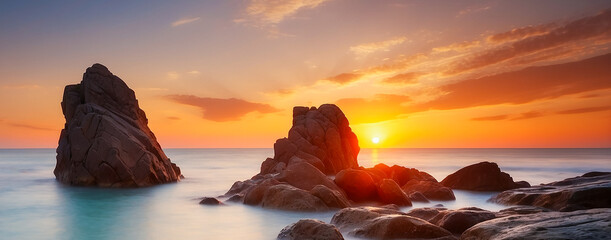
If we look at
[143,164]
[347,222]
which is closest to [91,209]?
[143,164]

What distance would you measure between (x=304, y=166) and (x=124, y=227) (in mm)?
10569

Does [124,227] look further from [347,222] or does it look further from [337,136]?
[337,136]

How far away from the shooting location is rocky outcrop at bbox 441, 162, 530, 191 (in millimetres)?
31781

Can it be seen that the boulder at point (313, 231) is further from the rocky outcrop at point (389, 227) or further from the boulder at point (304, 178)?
the boulder at point (304, 178)

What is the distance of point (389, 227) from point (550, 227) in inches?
218

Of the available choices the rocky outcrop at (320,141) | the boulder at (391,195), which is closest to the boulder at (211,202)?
the boulder at (391,195)

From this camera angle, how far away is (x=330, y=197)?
828 inches

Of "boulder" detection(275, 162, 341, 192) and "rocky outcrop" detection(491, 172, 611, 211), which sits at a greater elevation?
"boulder" detection(275, 162, 341, 192)

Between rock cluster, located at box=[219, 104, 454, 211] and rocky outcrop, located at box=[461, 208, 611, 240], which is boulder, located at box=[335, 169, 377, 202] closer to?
rock cluster, located at box=[219, 104, 454, 211]

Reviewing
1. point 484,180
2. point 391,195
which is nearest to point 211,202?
point 391,195

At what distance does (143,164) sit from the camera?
3588 centimetres

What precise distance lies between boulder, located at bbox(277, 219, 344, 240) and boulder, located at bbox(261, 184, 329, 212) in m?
7.17

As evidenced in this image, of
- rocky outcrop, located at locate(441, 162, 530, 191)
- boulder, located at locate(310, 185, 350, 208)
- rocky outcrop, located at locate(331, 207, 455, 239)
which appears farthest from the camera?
rocky outcrop, located at locate(441, 162, 530, 191)

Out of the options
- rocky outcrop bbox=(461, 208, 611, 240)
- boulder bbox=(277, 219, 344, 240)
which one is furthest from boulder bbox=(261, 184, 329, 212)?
rocky outcrop bbox=(461, 208, 611, 240)
